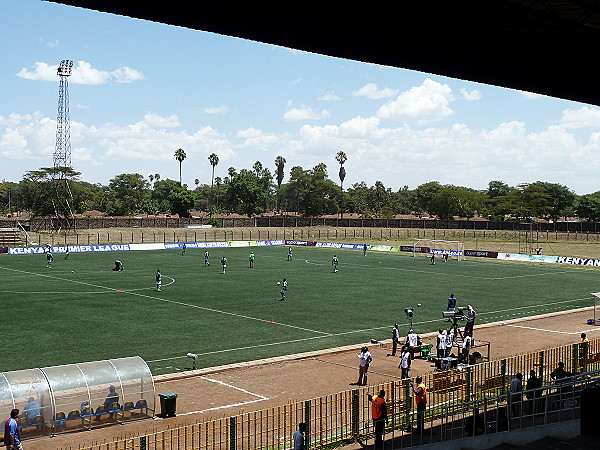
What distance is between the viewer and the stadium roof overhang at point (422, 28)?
48.3ft

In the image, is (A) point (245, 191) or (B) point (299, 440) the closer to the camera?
(B) point (299, 440)

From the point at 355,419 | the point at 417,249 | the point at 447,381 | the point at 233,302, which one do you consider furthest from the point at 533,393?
the point at 417,249

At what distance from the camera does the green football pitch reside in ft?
111

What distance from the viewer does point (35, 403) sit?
2109cm

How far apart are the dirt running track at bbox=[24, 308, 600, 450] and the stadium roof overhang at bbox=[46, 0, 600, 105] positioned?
1246cm

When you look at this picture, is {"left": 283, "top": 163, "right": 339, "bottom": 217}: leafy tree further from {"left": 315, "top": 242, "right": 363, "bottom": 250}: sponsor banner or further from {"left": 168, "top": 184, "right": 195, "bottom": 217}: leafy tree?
{"left": 315, "top": 242, "right": 363, "bottom": 250}: sponsor banner

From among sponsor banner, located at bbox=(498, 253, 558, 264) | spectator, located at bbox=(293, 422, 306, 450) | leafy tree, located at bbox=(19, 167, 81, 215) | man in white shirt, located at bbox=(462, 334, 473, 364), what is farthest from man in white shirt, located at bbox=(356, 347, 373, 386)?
leafy tree, located at bbox=(19, 167, 81, 215)

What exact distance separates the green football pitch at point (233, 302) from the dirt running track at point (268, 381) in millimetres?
1816

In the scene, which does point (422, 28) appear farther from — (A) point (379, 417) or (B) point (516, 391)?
(B) point (516, 391)

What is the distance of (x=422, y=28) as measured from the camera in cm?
1722

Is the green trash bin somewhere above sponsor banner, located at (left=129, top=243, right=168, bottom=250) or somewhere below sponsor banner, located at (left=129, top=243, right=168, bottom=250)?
below

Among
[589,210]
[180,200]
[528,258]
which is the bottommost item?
[528,258]

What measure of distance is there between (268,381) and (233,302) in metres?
21.1

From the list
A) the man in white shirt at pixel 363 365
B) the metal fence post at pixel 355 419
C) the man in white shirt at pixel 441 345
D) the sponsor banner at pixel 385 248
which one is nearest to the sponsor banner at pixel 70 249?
the sponsor banner at pixel 385 248
